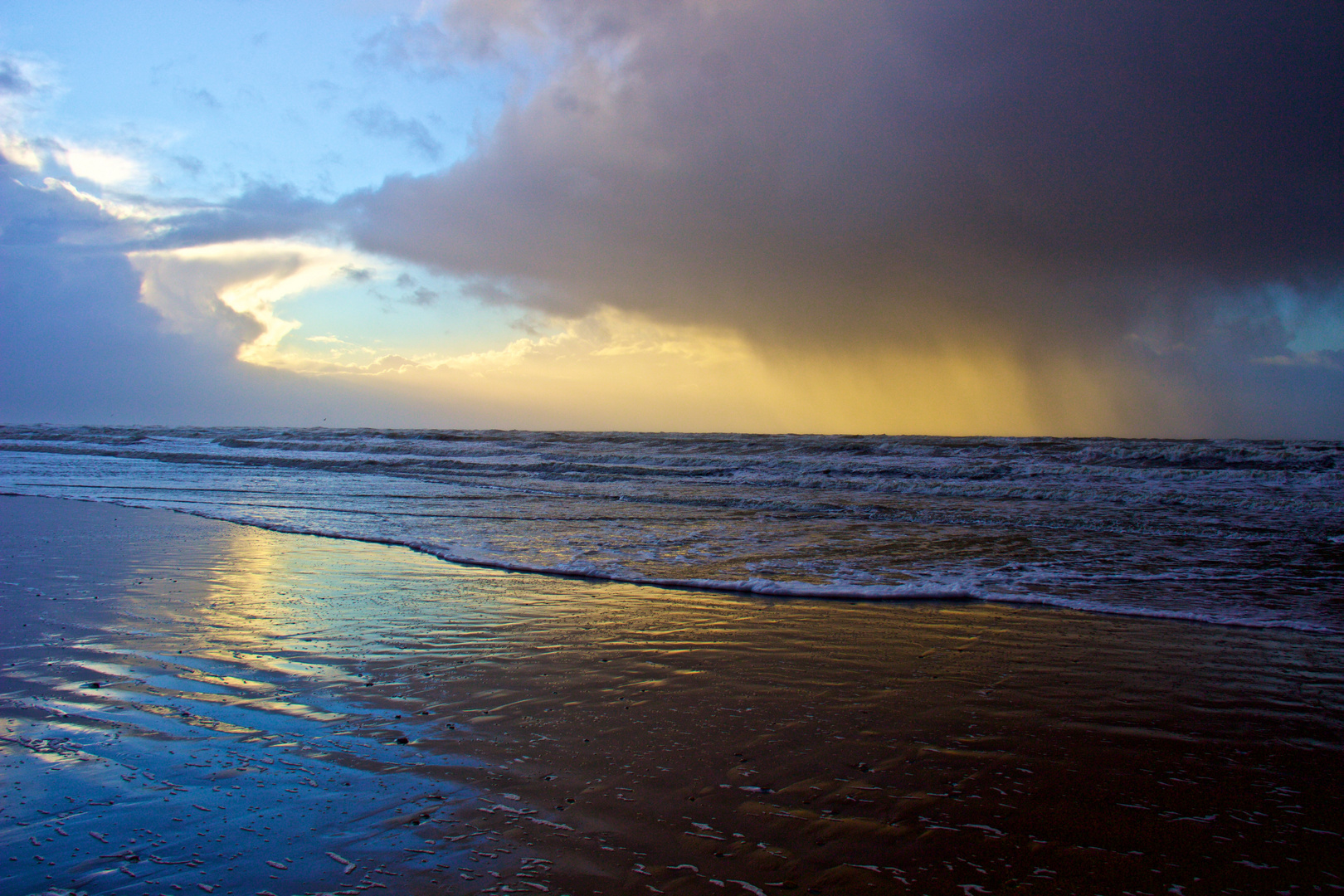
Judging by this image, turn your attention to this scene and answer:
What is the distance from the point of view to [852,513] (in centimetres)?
1466

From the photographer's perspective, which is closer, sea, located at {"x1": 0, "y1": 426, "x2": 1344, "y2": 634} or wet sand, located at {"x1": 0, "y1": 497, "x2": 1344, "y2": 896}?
wet sand, located at {"x1": 0, "y1": 497, "x2": 1344, "y2": 896}

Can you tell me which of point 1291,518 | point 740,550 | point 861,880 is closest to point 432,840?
point 861,880

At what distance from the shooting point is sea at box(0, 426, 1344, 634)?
25.9 ft

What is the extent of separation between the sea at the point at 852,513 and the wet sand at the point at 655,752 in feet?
5.79

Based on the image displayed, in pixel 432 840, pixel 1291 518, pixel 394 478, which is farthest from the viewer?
pixel 394 478

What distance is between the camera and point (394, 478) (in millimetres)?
22188

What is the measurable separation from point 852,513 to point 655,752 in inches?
466

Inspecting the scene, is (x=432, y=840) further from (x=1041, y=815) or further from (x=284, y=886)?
(x=1041, y=815)

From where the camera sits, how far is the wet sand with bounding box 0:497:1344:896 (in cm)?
251

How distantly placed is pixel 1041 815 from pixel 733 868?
1339 millimetres

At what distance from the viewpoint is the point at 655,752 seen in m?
3.44

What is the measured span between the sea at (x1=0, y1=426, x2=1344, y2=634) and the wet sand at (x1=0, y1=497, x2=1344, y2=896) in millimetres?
1766

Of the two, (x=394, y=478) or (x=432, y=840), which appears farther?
(x=394, y=478)

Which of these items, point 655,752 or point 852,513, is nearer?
point 655,752
